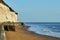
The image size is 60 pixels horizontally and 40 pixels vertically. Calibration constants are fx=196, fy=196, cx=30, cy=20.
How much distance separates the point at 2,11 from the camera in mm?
4109

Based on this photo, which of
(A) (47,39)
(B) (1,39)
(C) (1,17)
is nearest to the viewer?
(C) (1,17)

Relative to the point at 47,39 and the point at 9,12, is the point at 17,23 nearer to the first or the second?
the point at 9,12

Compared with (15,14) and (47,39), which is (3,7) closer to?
(15,14)

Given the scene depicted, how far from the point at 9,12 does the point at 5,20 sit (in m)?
0.22

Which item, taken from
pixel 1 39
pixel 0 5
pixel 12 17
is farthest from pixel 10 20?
pixel 1 39

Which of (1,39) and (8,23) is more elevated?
(8,23)

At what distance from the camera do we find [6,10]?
165 inches

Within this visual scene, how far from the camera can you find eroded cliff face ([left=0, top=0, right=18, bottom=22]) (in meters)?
4.09

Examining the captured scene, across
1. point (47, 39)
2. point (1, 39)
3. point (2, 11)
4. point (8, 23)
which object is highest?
point (2, 11)

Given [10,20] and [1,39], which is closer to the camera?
[10,20]

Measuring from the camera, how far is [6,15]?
13.6 feet

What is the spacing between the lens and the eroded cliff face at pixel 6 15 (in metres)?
4.09

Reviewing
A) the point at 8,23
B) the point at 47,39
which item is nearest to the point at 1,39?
the point at 8,23

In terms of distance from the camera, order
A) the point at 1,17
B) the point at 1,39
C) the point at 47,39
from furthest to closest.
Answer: the point at 47,39
the point at 1,39
the point at 1,17
